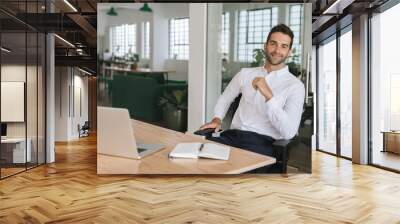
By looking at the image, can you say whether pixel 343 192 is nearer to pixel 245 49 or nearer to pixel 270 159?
pixel 270 159

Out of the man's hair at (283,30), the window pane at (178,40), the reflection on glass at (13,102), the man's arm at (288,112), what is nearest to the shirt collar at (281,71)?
the man's arm at (288,112)

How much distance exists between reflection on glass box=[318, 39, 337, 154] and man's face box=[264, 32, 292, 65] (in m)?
3.63

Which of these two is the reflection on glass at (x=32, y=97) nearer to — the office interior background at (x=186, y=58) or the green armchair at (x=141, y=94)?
the office interior background at (x=186, y=58)

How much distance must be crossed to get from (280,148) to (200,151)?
1.11m

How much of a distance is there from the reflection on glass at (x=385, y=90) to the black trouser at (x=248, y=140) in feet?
7.61

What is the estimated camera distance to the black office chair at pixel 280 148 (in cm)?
569

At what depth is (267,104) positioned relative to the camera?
221 inches

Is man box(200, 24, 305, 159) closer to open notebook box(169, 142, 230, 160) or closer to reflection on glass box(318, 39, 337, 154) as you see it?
open notebook box(169, 142, 230, 160)

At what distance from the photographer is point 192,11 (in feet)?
19.1

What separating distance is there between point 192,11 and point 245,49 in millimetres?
921

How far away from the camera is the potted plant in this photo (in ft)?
18.8

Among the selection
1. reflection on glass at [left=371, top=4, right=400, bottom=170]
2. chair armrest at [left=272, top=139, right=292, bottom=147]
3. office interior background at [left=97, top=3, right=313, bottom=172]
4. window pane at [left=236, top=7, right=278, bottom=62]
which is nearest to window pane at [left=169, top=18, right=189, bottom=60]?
office interior background at [left=97, top=3, right=313, bottom=172]

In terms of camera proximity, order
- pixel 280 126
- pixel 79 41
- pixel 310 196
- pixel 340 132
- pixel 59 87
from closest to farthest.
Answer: pixel 310 196 < pixel 280 126 < pixel 340 132 < pixel 79 41 < pixel 59 87

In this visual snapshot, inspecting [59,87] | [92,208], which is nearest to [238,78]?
[92,208]
